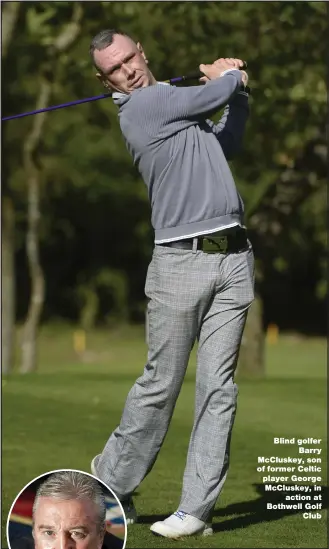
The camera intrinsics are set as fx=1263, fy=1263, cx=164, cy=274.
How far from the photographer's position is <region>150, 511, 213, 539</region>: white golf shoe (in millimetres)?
5619

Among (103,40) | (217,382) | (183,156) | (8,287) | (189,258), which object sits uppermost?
(103,40)

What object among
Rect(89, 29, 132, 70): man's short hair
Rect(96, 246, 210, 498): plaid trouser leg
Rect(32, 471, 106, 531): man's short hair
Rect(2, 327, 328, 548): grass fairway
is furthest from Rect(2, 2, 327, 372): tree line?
Rect(32, 471, 106, 531): man's short hair

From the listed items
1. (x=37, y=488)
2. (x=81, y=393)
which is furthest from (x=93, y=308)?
(x=37, y=488)

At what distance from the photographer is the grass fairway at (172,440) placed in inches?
232

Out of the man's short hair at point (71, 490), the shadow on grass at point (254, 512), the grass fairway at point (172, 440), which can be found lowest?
the grass fairway at point (172, 440)

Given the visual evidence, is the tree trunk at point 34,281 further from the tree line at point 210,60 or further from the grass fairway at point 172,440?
the grass fairway at point 172,440

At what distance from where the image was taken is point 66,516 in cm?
507

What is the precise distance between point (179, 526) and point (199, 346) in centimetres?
81

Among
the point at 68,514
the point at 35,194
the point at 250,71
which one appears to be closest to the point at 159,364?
the point at 68,514

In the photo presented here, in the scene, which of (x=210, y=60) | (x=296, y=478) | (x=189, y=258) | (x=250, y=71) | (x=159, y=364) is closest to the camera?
(x=189, y=258)

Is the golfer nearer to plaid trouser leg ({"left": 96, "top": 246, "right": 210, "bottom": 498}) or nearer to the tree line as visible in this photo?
plaid trouser leg ({"left": 96, "top": 246, "right": 210, "bottom": 498})

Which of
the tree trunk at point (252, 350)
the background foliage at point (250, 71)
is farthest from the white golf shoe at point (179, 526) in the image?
the tree trunk at point (252, 350)

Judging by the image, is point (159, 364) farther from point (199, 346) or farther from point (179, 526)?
point (179, 526)

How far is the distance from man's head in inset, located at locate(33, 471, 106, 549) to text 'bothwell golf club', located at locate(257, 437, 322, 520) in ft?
4.58
